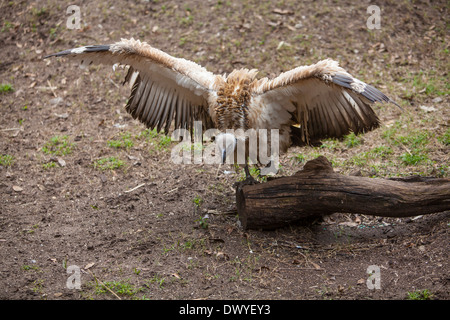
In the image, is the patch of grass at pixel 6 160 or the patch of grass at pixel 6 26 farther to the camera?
the patch of grass at pixel 6 26

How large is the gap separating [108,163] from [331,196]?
3412mm

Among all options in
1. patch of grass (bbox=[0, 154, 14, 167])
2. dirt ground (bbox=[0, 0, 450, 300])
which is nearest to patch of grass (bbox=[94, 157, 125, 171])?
dirt ground (bbox=[0, 0, 450, 300])

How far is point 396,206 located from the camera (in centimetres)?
460

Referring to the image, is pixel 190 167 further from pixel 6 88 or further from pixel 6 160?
pixel 6 88

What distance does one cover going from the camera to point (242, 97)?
16.9 ft

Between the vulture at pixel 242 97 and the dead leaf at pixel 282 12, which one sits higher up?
the dead leaf at pixel 282 12

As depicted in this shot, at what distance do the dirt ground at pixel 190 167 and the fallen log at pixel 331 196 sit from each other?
0.29 meters

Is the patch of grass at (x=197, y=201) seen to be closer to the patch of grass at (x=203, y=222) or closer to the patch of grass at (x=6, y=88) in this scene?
the patch of grass at (x=203, y=222)

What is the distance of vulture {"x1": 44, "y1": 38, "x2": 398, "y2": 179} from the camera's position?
476cm

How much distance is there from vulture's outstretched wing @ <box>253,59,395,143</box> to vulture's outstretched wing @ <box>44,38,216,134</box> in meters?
0.78

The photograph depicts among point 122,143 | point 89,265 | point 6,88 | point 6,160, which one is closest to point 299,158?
point 122,143

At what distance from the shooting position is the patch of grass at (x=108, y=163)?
262 inches

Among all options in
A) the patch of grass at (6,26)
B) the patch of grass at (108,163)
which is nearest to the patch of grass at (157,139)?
the patch of grass at (108,163)

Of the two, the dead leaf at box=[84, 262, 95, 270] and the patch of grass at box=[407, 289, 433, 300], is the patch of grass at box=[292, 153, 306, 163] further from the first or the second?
the dead leaf at box=[84, 262, 95, 270]
